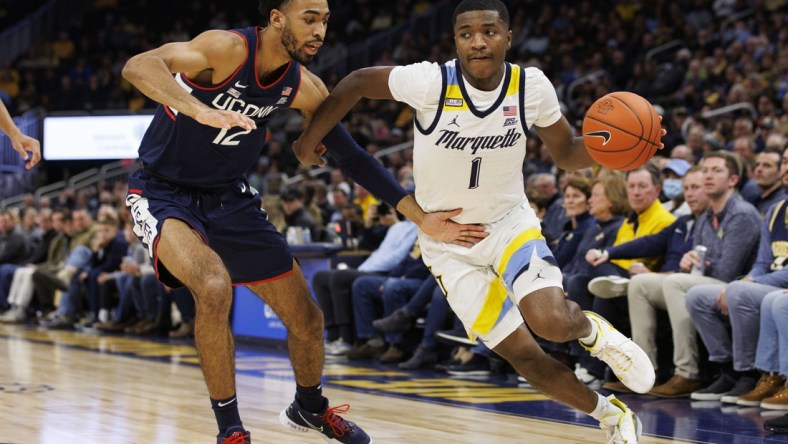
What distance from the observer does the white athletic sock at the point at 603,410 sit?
452 centimetres

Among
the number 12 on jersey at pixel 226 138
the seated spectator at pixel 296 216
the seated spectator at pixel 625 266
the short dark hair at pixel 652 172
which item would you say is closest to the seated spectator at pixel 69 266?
the seated spectator at pixel 296 216

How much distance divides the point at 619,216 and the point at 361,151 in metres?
3.55

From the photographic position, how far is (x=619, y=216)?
7.93 meters

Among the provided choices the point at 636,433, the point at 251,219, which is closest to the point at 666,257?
the point at 636,433

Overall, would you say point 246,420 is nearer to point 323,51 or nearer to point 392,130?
point 392,130

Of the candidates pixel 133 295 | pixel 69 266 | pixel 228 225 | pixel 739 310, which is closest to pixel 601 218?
pixel 739 310

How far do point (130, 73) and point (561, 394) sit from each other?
2194mm

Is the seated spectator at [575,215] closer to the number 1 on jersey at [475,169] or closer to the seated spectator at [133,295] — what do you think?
the number 1 on jersey at [475,169]

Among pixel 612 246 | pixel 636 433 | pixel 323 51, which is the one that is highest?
pixel 323 51

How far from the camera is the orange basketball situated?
4492mm

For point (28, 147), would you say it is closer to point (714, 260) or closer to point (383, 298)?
point (714, 260)

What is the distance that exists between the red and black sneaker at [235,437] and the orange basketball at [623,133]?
184 centimetres

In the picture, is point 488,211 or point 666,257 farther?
point 666,257

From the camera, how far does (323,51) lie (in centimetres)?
2308
